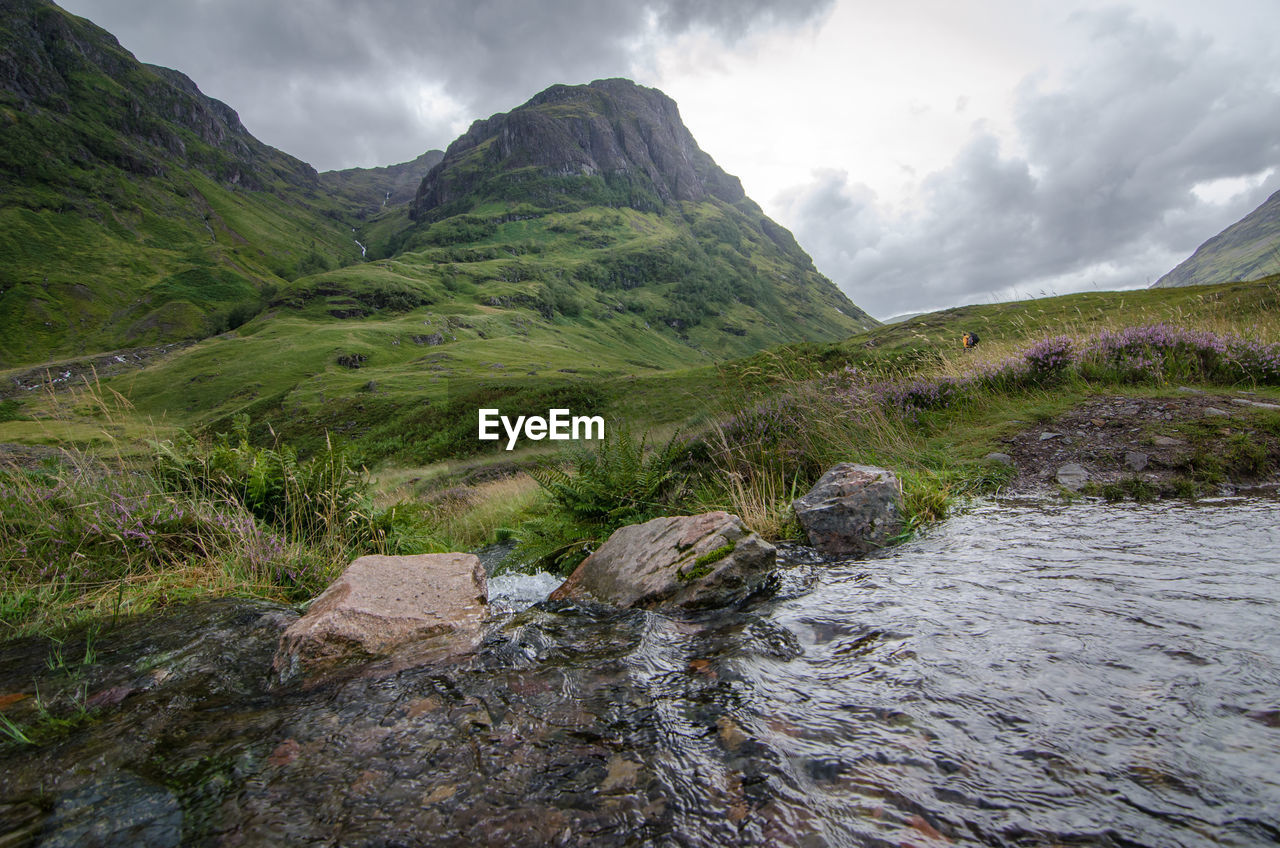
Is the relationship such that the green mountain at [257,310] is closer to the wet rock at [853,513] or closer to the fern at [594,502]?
the fern at [594,502]

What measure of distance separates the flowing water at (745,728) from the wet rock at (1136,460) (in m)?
2.24

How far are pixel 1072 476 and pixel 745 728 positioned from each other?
6.03 m

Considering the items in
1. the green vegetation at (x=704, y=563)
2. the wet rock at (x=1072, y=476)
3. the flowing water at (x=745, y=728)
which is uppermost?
the wet rock at (x=1072, y=476)

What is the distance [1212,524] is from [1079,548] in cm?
122

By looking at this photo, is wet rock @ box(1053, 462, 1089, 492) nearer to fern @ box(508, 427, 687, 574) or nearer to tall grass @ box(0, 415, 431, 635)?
fern @ box(508, 427, 687, 574)

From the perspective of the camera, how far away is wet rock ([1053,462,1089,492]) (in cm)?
604

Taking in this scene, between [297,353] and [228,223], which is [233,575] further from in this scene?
[228,223]

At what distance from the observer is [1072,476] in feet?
20.4

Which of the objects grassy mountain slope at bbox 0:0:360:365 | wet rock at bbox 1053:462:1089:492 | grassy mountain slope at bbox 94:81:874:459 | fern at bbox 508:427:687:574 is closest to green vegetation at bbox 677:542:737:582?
fern at bbox 508:427:687:574

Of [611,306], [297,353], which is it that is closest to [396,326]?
[297,353]

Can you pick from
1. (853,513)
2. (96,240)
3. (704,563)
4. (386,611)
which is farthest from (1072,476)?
(96,240)

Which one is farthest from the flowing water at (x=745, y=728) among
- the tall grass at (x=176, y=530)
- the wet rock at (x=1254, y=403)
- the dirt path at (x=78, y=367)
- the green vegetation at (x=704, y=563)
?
the dirt path at (x=78, y=367)

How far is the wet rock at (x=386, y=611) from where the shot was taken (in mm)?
3471

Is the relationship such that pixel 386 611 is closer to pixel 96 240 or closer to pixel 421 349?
pixel 421 349
